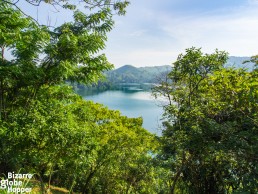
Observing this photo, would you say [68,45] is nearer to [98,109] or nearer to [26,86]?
[26,86]

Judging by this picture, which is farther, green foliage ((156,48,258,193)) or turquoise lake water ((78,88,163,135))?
turquoise lake water ((78,88,163,135))

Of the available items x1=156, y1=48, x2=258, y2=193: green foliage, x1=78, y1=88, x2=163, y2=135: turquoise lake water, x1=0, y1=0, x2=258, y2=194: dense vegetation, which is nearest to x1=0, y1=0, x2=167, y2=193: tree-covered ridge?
x1=0, y1=0, x2=258, y2=194: dense vegetation

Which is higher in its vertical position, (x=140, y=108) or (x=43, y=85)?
(x=43, y=85)

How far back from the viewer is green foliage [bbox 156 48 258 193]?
157 inches

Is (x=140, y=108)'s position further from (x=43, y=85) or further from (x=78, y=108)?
(x=43, y=85)

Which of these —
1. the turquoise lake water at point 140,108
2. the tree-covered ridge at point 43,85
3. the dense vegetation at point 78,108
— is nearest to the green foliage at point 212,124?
the dense vegetation at point 78,108

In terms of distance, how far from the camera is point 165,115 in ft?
25.2

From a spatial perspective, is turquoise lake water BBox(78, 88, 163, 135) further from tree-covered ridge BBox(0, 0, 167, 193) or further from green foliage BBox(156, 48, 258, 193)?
tree-covered ridge BBox(0, 0, 167, 193)

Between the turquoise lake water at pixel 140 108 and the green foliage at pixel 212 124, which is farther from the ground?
the green foliage at pixel 212 124

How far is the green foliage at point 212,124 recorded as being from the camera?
4000mm

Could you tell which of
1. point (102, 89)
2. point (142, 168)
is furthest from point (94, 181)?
point (102, 89)

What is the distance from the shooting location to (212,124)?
15.5 ft

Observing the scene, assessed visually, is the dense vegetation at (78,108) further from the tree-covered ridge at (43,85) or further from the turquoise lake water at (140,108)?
the turquoise lake water at (140,108)

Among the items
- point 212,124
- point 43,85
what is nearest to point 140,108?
point 43,85
